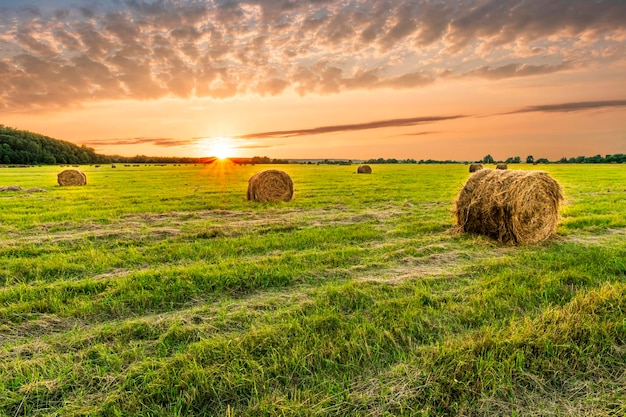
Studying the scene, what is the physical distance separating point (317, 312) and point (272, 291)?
1359mm

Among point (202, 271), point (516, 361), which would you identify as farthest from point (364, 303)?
point (202, 271)

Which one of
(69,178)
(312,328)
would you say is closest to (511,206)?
(312,328)

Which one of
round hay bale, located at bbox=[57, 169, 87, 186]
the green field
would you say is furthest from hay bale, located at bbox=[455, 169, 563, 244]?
round hay bale, located at bbox=[57, 169, 87, 186]

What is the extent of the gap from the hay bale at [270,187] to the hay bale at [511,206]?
9809mm

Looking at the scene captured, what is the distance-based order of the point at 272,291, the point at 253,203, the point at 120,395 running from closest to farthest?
the point at 120,395, the point at 272,291, the point at 253,203

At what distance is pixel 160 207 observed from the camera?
1594cm

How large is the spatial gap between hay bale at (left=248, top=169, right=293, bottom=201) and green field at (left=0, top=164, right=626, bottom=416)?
9083 millimetres

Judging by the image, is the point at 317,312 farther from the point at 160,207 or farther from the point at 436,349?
the point at 160,207

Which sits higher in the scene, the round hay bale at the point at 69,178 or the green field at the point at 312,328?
the round hay bale at the point at 69,178

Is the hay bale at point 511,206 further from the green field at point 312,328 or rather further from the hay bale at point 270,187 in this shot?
the hay bale at point 270,187

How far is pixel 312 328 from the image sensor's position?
439 cm

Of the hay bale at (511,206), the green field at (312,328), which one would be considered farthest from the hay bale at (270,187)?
the hay bale at (511,206)

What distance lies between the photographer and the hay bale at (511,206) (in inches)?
369

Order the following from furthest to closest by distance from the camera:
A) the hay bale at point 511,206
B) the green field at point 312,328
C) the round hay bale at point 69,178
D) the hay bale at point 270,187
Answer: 1. the round hay bale at point 69,178
2. the hay bale at point 270,187
3. the hay bale at point 511,206
4. the green field at point 312,328
